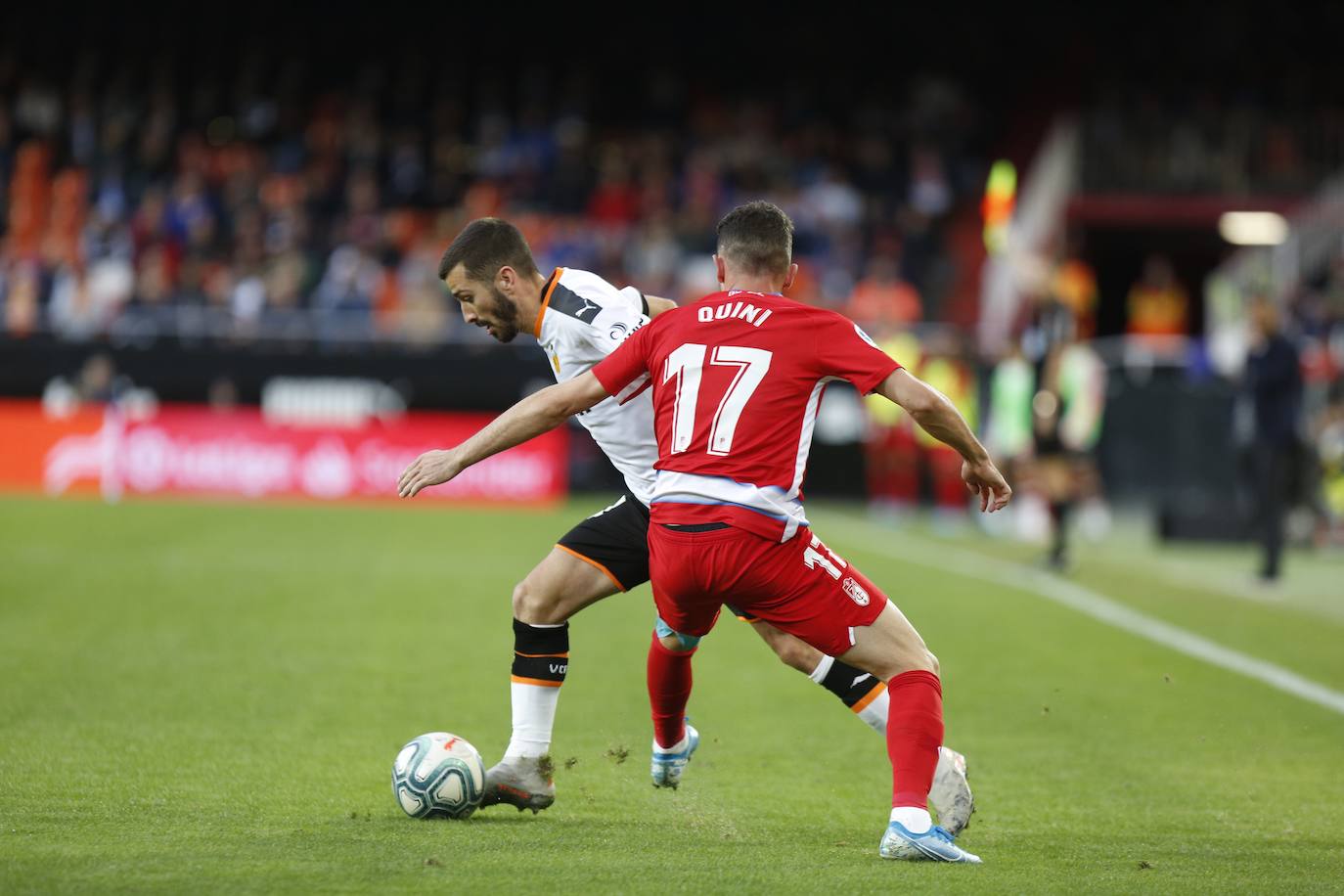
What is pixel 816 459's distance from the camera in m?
23.7

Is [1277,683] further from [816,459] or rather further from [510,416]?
[816,459]

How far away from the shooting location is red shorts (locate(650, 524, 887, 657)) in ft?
16.6

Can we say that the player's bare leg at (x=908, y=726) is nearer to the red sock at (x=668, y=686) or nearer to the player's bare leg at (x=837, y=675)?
the player's bare leg at (x=837, y=675)

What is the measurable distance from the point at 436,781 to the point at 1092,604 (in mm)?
7689

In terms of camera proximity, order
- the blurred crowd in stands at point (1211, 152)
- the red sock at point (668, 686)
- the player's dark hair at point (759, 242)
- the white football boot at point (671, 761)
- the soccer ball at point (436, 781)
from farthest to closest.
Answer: the blurred crowd in stands at point (1211, 152) < the white football boot at point (671, 761) < the red sock at point (668, 686) < the soccer ball at point (436, 781) < the player's dark hair at point (759, 242)

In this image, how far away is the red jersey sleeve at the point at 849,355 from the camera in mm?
4992

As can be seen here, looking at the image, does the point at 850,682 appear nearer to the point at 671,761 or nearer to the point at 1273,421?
the point at 671,761

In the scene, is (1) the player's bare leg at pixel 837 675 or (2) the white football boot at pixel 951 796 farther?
(1) the player's bare leg at pixel 837 675

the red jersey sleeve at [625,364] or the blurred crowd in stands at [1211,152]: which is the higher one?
the blurred crowd in stands at [1211,152]

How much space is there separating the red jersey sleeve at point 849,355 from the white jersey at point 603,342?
73 centimetres

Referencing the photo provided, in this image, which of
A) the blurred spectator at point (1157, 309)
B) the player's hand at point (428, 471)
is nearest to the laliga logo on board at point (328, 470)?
the blurred spectator at point (1157, 309)

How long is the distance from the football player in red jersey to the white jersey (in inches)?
18.5

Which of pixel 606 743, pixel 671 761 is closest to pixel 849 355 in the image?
pixel 671 761

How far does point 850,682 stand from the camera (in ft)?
18.4
